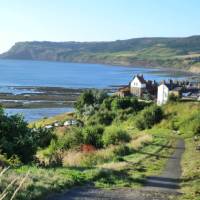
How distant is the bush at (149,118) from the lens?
66.9 m

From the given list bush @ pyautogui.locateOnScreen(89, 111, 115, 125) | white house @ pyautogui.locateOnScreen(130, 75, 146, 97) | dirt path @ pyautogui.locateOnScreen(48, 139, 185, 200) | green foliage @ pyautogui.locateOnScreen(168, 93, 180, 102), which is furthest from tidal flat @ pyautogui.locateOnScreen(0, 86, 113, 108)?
dirt path @ pyautogui.locateOnScreen(48, 139, 185, 200)

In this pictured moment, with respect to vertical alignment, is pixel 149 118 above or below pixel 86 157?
below

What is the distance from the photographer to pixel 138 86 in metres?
108

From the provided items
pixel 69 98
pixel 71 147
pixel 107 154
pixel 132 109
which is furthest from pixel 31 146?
pixel 69 98

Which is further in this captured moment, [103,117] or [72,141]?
[103,117]

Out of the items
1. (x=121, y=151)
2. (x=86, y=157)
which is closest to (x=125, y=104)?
(x=121, y=151)

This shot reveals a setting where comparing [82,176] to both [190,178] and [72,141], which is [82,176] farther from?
[72,141]

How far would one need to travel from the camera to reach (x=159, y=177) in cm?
2206

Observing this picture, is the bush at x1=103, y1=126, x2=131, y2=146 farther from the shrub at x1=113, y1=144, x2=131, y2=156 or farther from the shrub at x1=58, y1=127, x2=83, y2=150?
the shrub at x1=113, y1=144, x2=131, y2=156

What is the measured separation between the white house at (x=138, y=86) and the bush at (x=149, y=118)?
3725 centimetres

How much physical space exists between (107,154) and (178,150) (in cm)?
815

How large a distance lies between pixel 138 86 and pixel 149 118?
41.1m

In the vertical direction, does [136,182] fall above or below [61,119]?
above

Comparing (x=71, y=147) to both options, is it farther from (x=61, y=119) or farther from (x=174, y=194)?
(x=61, y=119)
